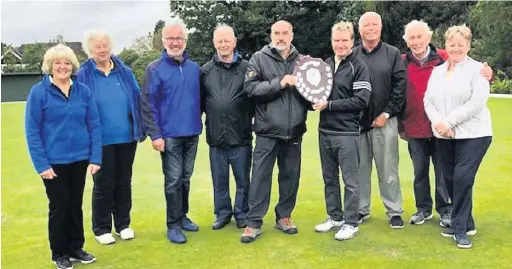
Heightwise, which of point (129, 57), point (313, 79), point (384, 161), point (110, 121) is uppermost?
point (129, 57)

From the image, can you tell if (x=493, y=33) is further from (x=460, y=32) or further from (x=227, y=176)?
(x=227, y=176)

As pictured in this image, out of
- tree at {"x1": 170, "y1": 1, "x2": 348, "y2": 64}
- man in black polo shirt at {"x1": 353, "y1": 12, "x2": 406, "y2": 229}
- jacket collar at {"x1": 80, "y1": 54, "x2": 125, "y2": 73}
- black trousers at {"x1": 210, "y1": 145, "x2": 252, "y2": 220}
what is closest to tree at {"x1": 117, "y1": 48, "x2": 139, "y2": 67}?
tree at {"x1": 170, "y1": 1, "x2": 348, "y2": 64}

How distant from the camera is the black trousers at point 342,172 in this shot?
466cm

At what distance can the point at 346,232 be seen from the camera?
185 inches

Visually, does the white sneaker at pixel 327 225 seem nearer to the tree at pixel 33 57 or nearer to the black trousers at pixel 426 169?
the black trousers at pixel 426 169

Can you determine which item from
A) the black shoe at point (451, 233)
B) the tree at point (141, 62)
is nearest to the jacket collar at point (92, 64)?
the black shoe at point (451, 233)

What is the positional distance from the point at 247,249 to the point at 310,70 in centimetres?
152

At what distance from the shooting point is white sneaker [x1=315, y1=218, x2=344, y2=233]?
4.91 m

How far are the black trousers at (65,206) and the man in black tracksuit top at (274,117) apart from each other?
135 centimetres

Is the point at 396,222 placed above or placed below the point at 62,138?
below

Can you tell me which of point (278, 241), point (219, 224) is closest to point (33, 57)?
point (219, 224)

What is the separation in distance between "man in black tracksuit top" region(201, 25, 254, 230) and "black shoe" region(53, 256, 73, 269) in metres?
1.47

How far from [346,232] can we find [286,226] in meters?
0.53

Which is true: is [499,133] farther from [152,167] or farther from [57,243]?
[57,243]
